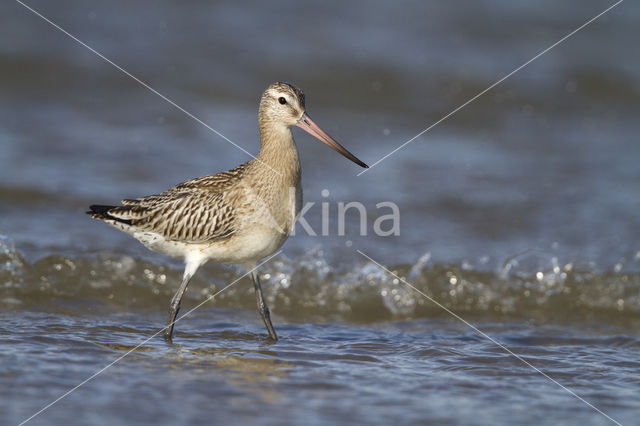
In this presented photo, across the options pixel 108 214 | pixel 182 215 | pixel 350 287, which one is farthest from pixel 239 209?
pixel 350 287

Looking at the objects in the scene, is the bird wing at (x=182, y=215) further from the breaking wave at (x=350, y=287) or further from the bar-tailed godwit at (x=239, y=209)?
the breaking wave at (x=350, y=287)

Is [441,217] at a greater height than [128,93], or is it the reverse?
[128,93]

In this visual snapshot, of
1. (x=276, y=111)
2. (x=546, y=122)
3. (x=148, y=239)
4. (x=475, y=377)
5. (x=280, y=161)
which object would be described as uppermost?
(x=546, y=122)

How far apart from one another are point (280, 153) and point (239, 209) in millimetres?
561

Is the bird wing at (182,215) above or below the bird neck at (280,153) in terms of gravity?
below

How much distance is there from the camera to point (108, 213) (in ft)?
22.3

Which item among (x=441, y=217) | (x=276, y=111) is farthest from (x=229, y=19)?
(x=276, y=111)

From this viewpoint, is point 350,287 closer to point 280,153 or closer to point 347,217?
point 347,217

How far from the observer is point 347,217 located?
9.59 meters

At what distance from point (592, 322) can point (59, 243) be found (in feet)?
17.1

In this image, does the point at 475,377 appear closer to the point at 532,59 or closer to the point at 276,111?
the point at 276,111

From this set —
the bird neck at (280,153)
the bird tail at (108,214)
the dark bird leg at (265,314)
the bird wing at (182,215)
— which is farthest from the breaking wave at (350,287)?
the bird neck at (280,153)

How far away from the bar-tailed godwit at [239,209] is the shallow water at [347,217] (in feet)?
2.42

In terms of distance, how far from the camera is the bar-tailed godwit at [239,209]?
6.32 m
